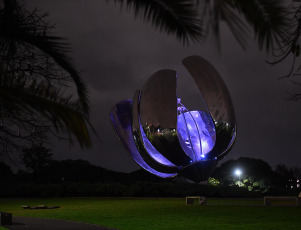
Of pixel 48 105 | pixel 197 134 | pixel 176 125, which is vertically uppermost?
pixel 176 125

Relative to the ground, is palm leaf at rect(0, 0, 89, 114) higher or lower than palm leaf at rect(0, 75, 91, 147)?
higher

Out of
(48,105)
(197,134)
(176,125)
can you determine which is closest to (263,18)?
(48,105)

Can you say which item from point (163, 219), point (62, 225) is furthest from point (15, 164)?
point (163, 219)

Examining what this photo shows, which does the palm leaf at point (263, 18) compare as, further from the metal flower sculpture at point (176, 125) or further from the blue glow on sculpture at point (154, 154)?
the blue glow on sculpture at point (154, 154)

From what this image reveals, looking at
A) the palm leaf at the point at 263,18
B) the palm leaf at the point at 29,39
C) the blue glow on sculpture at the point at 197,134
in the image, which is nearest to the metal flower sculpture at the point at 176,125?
the blue glow on sculpture at the point at 197,134

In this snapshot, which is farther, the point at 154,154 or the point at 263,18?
the point at 154,154

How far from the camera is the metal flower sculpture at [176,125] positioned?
17.5 metres

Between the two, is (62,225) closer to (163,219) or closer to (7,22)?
(163,219)

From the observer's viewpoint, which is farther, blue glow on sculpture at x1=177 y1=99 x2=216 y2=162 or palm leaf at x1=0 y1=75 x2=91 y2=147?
blue glow on sculpture at x1=177 y1=99 x2=216 y2=162

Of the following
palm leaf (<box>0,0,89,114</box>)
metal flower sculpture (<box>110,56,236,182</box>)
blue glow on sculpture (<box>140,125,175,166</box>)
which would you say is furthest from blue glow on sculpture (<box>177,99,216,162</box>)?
palm leaf (<box>0,0,89,114</box>)

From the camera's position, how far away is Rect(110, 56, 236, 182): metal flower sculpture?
1745 cm

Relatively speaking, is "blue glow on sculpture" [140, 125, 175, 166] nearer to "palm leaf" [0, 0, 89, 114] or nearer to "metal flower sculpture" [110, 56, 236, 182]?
"metal flower sculpture" [110, 56, 236, 182]

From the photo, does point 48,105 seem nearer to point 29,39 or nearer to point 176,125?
point 29,39

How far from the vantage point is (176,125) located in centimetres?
1747
